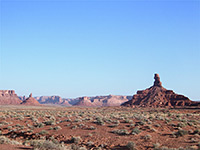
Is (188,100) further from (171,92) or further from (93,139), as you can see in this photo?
(93,139)

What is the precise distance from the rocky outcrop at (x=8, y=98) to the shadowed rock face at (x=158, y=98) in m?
81.7

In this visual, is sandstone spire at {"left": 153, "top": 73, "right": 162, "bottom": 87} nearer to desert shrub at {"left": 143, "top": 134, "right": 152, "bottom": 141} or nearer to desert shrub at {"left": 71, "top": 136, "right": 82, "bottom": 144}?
desert shrub at {"left": 143, "top": 134, "right": 152, "bottom": 141}

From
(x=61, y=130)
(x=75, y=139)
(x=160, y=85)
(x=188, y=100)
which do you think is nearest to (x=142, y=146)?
(x=75, y=139)

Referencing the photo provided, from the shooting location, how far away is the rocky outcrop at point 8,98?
131 metres

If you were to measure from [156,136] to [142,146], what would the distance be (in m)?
2.79

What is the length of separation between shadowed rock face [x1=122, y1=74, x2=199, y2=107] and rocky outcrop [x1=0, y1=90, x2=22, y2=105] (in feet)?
268

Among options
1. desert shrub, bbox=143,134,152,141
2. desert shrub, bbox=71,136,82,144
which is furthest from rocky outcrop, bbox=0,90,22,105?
desert shrub, bbox=143,134,152,141

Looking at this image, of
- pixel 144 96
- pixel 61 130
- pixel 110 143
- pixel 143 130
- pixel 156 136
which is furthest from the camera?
pixel 144 96

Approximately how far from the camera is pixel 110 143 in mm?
14117

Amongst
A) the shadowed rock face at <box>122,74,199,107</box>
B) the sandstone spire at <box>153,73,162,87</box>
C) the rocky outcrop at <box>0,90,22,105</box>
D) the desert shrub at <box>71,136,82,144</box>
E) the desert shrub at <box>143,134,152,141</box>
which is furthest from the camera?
the rocky outcrop at <box>0,90,22,105</box>

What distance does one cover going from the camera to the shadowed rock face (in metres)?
84.6

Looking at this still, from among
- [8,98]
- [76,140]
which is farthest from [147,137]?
[8,98]

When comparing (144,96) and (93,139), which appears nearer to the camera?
(93,139)

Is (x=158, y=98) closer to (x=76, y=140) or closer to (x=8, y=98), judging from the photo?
(x=76, y=140)
